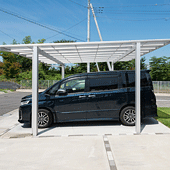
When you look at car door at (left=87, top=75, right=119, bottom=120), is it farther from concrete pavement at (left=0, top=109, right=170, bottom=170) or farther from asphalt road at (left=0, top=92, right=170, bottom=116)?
asphalt road at (left=0, top=92, right=170, bottom=116)

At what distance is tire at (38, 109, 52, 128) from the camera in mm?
5867

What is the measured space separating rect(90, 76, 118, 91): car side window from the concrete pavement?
1355 millimetres

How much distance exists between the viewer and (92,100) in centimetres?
586

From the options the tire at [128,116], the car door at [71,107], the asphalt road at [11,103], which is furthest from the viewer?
the asphalt road at [11,103]

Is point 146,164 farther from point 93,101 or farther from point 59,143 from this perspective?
point 93,101

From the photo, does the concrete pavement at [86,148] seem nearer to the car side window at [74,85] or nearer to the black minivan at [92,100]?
the black minivan at [92,100]

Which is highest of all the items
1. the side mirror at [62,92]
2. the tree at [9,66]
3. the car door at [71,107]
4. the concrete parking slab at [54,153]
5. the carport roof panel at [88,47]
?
the tree at [9,66]

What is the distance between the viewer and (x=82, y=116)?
19.2ft

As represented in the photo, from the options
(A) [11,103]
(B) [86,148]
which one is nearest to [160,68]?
(A) [11,103]

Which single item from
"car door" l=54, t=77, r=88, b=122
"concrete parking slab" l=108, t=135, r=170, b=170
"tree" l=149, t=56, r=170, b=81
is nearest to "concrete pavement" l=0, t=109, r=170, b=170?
"concrete parking slab" l=108, t=135, r=170, b=170

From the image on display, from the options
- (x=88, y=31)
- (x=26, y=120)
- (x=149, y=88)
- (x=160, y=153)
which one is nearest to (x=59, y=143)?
(x=26, y=120)

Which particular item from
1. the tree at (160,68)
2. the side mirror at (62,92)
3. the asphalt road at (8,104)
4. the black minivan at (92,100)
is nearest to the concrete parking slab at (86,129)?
the black minivan at (92,100)

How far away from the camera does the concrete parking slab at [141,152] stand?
3.30m

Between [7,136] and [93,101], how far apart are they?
2823 millimetres
